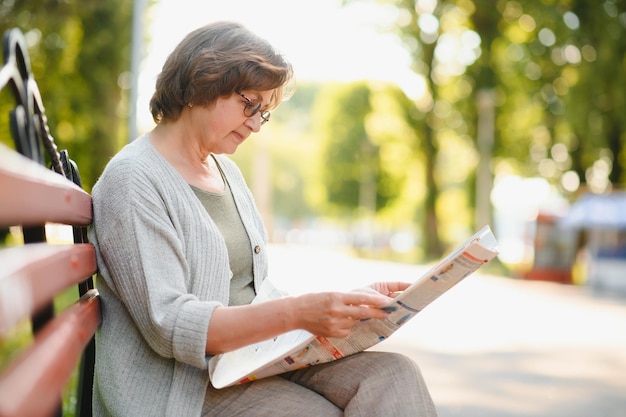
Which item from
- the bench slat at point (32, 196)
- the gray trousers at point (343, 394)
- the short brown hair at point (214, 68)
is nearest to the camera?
the bench slat at point (32, 196)

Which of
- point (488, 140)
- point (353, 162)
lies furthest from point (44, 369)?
point (353, 162)

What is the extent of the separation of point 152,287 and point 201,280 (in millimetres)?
192

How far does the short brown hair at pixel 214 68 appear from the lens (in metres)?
2.33

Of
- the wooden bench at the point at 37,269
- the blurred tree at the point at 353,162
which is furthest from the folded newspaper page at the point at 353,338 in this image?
the blurred tree at the point at 353,162

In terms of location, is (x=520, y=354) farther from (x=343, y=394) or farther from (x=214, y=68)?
(x=214, y=68)

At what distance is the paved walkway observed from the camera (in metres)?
5.98

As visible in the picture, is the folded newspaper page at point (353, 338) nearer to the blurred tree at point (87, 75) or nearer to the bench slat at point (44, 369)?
the bench slat at point (44, 369)

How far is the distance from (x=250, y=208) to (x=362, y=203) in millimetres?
44289

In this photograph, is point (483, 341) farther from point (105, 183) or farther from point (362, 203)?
point (362, 203)

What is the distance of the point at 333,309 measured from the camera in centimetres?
193

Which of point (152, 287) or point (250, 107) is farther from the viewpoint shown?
point (250, 107)

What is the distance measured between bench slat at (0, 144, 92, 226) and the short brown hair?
1.64 feet

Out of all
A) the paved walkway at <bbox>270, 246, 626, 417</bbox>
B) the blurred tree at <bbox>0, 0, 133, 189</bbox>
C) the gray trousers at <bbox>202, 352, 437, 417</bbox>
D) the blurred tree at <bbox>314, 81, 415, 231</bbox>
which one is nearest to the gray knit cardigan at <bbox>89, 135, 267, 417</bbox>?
the gray trousers at <bbox>202, 352, 437, 417</bbox>

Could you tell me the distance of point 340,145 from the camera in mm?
48875
